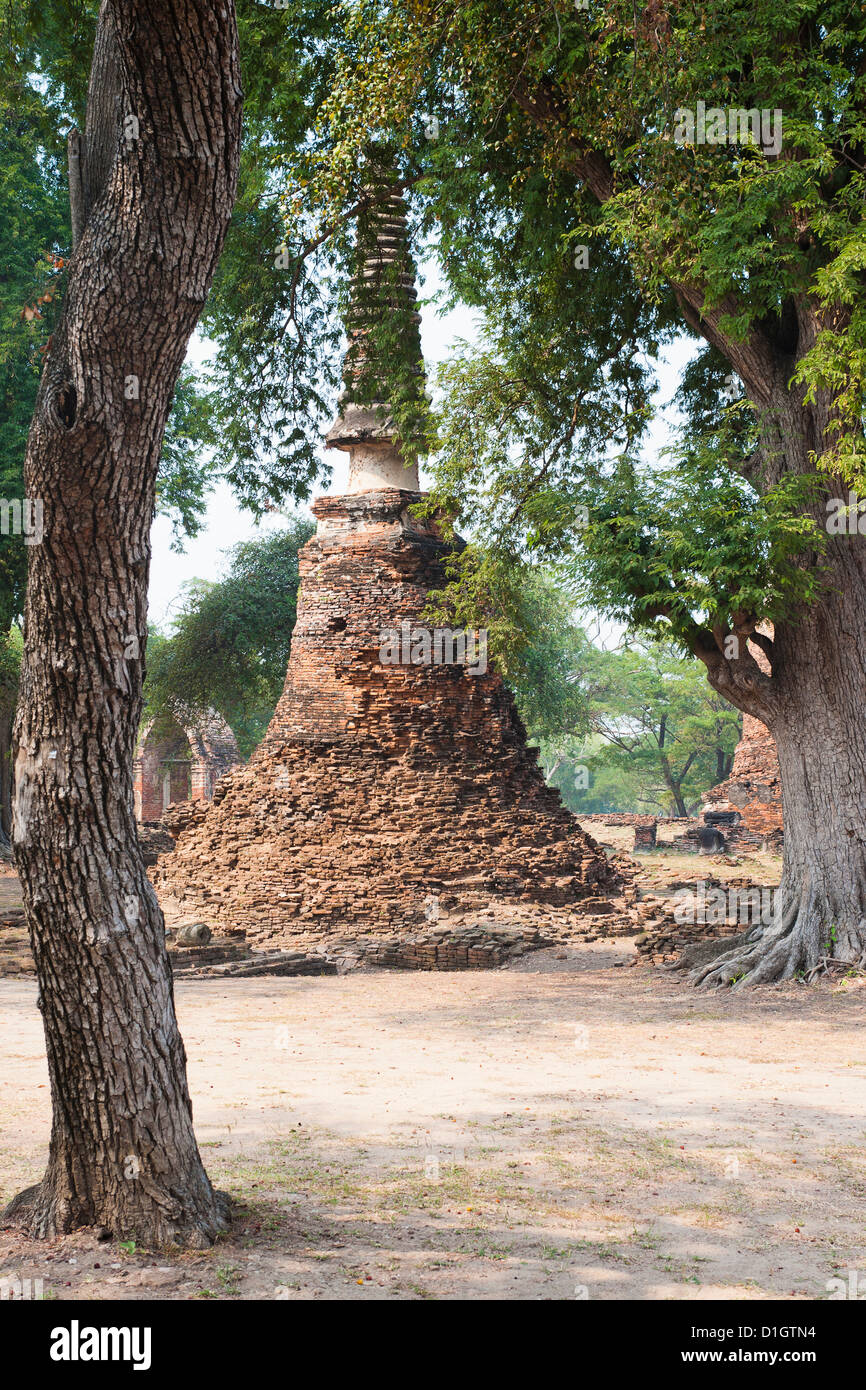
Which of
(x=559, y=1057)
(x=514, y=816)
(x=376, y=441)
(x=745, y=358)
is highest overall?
(x=376, y=441)

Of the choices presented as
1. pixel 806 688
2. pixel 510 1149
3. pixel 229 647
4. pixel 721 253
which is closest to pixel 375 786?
pixel 806 688

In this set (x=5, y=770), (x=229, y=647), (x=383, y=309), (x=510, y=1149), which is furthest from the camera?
(x=229, y=647)

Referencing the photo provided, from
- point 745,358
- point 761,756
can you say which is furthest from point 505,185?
point 761,756

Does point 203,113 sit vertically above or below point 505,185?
below

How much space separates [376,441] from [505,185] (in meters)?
6.32

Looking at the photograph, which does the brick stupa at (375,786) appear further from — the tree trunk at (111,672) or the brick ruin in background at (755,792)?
the brick ruin in background at (755,792)

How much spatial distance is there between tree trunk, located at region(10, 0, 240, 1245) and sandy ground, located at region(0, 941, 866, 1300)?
0.96 ft

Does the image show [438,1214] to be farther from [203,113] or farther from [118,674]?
[203,113]

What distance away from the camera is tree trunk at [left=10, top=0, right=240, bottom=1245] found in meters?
3.83

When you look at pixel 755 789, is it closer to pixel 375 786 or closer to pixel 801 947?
pixel 375 786

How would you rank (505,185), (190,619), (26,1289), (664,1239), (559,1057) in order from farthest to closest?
(190,619) → (505,185) → (559,1057) → (664,1239) → (26,1289)

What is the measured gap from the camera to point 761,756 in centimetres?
2980

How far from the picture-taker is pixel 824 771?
10375 mm

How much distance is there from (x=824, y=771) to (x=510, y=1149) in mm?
5930
